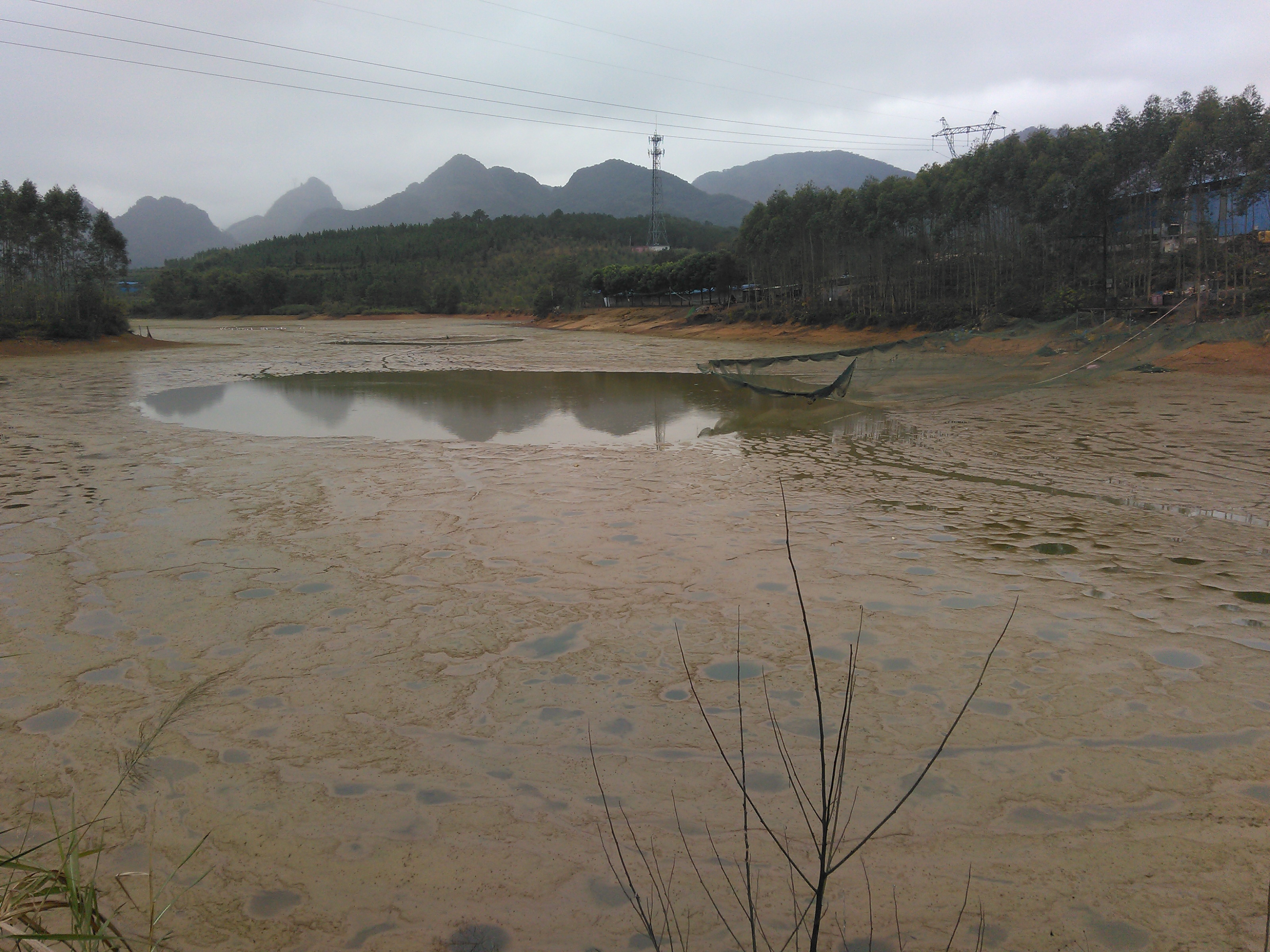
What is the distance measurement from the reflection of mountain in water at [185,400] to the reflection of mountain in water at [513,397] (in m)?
1.47

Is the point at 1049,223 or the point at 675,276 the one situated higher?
the point at 675,276

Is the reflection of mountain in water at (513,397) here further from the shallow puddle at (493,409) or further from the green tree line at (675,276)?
the green tree line at (675,276)

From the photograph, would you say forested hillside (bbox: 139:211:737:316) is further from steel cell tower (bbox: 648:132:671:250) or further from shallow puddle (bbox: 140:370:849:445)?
shallow puddle (bbox: 140:370:849:445)

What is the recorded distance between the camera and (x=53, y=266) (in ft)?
110

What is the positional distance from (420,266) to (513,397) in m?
90.0

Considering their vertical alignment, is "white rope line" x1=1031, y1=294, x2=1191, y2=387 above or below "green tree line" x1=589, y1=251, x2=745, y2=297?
below

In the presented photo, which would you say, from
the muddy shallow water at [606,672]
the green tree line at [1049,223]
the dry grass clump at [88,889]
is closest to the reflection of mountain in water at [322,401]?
the muddy shallow water at [606,672]

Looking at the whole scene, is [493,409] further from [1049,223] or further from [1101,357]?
[1049,223]

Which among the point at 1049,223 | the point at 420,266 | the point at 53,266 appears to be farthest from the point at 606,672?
the point at 420,266

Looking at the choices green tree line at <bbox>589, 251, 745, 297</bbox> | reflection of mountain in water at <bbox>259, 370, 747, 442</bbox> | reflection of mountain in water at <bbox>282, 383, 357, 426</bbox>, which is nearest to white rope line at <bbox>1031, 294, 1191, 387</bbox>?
reflection of mountain in water at <bbox>259, 370, 747, 442</bbox>

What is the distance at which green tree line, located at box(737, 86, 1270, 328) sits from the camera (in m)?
23.5

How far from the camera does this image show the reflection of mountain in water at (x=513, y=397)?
1410 centimetres

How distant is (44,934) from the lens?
1298 mm

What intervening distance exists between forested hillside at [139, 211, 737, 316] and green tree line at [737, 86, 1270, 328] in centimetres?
3495
